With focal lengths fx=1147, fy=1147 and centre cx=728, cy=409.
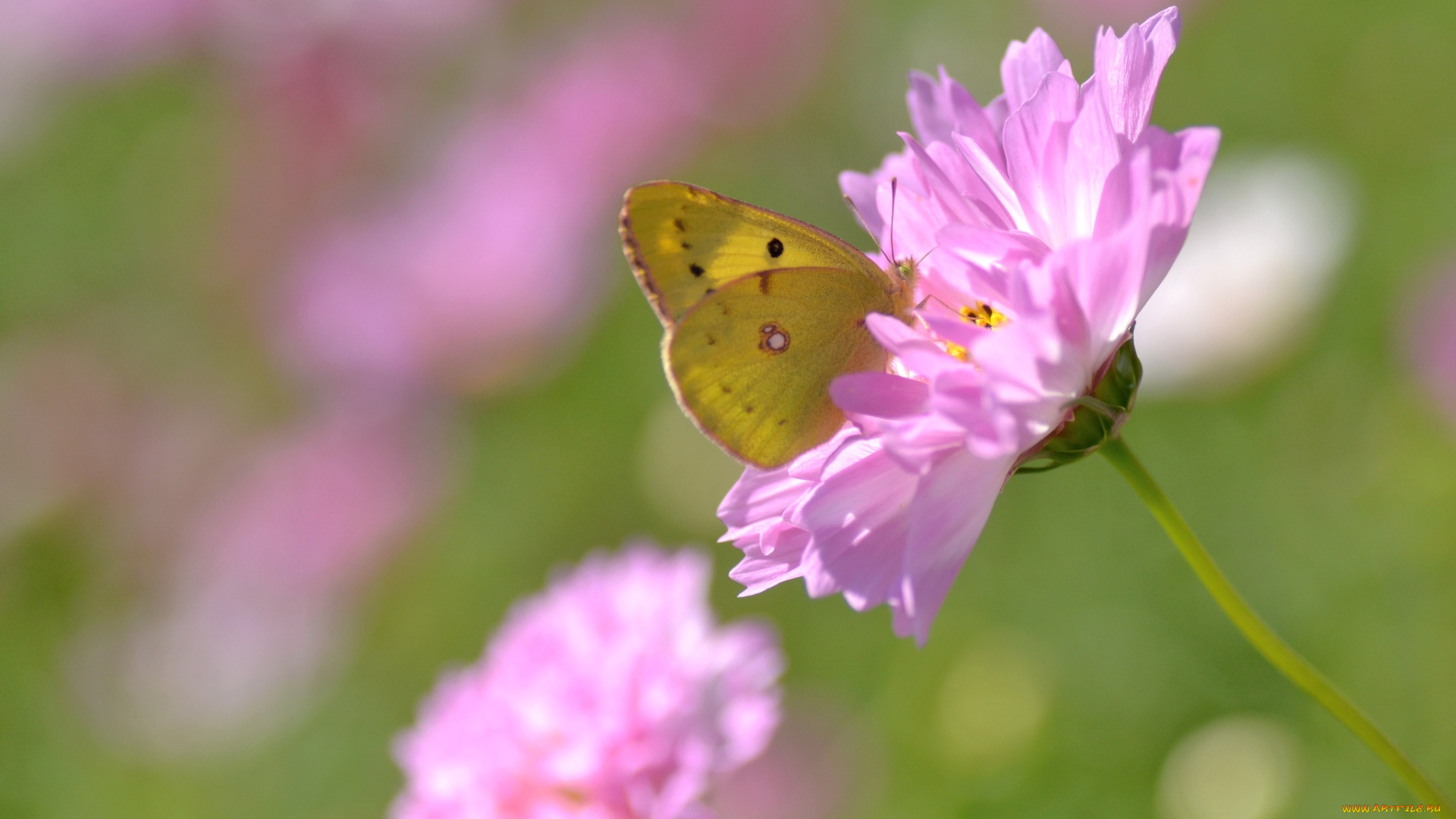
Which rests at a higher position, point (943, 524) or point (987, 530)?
point (943, 524)

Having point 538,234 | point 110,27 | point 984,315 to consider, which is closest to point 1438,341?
point 984,315

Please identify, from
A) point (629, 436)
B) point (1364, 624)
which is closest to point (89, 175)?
point (629, 436)

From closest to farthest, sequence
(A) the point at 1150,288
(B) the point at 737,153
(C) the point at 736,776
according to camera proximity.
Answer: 1. (A) the point at 1150,288
2. (C) the point at 736,776
3. (B) the point at 737,153

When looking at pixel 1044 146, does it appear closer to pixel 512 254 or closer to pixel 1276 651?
pixel 1276 651

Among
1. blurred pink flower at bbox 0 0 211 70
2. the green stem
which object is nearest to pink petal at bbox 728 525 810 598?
the green stem

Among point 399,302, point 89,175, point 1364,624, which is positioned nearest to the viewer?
point 1364,624

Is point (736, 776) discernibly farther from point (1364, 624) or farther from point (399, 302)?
point (399, 302)
